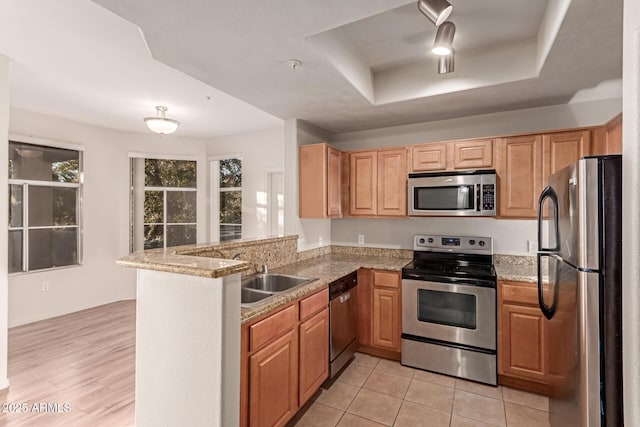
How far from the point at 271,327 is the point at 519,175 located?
8.48ft

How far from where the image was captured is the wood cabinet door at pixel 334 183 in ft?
10.9

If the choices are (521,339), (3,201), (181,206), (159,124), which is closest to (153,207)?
(181,206)

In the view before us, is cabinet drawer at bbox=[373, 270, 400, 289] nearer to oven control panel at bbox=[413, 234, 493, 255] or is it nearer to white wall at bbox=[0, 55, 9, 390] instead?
oven control panel at bbox=[413, 234, 493, 255]

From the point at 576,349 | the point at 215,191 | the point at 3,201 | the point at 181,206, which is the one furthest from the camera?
the point at 215,191

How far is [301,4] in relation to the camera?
5.04 ft

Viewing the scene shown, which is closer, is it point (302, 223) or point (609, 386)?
point (609, 386)

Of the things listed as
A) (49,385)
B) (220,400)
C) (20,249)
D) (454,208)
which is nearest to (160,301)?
(220,400)

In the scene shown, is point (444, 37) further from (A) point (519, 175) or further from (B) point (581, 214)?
(A) point (519, 175)

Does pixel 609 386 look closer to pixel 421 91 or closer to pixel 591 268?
pixel 591 268

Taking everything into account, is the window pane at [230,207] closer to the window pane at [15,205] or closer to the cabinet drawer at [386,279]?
the window pane at [15,205]

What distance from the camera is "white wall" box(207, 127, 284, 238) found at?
17.0ft

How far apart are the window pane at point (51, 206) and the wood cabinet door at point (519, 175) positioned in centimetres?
576

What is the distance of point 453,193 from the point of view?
297 centimetres

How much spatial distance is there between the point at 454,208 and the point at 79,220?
5.31m
